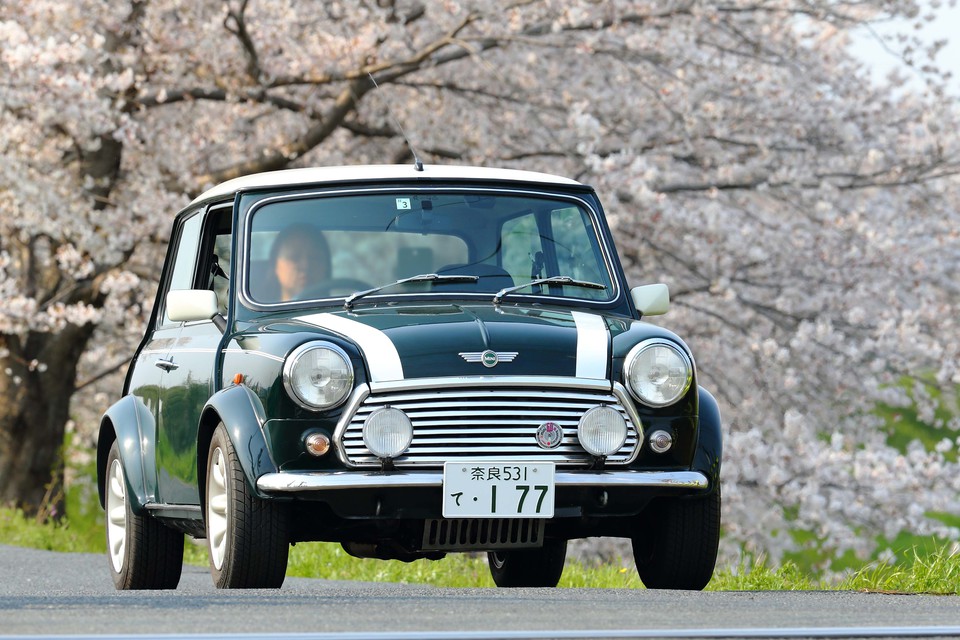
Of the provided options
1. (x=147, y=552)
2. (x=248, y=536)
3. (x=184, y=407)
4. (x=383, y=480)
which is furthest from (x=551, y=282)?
(x=147, y=552)

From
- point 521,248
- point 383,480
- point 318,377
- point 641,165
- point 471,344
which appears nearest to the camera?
point 383,480

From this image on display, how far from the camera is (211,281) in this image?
296 inches

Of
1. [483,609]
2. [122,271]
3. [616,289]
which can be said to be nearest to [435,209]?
[616,289]

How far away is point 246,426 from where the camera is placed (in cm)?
608

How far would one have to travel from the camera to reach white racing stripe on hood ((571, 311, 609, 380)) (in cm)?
612

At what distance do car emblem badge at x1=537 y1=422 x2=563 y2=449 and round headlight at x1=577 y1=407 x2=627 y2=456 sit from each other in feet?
0.25

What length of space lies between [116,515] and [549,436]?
2.81 meters

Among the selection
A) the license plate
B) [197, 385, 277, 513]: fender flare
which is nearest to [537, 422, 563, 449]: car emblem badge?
the license plate

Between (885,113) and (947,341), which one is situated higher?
(885,113)

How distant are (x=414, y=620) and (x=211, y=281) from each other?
2.94 meters

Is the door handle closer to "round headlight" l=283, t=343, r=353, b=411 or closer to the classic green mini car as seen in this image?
the classic green mini car

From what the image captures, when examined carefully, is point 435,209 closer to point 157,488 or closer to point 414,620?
point 157,488

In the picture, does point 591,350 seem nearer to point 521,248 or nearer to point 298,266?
point 521,248

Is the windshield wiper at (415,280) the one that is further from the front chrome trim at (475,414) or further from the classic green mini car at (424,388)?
the front chrome trim at (475,414)
